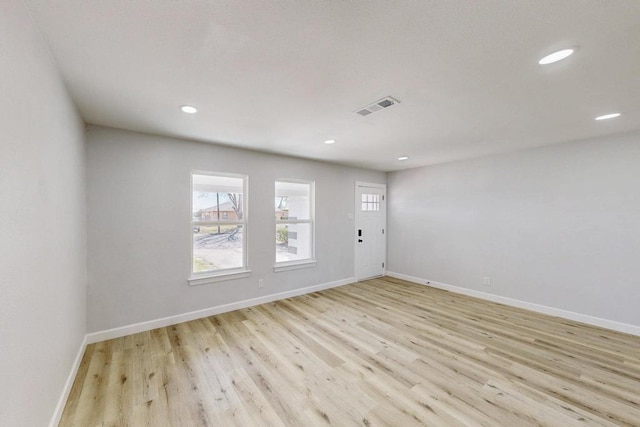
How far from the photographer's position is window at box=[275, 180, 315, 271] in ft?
14.8

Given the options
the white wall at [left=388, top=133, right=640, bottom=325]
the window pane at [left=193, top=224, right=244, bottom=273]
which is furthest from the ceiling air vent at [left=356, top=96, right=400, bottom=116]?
the white wall at [left=388, top=133, right=640, bottom=325]

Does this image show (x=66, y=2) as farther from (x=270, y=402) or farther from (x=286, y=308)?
(x=286, y=308)

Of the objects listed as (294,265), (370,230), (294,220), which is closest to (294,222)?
(294,220)

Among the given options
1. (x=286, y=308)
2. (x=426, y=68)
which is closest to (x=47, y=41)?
(x=426, y=68)

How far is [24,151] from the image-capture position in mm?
1303

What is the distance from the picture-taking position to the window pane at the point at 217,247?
3676 mm

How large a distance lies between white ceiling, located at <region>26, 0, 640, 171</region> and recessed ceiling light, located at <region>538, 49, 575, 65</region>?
0.06 meters

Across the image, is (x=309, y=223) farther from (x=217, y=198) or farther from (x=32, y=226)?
(x=32, y=226)

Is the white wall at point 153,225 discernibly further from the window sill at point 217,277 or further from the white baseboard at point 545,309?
the white baseboard at point 545,309

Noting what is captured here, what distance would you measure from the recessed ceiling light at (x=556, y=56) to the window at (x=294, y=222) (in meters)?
3.57

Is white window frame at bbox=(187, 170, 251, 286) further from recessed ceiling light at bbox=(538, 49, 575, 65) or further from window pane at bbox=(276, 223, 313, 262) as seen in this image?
recessed ceiling light at bbox=(538, 49, 575, 65)

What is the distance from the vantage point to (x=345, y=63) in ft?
5.68

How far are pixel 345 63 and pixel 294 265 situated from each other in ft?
11.4

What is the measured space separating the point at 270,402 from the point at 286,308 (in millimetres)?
1989
